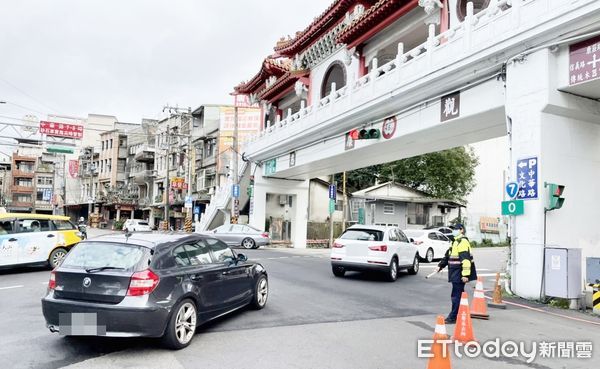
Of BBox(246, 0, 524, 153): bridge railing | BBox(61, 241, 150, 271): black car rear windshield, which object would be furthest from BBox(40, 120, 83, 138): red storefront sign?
BBox(61, 241, 150, 271): black car rear windshield

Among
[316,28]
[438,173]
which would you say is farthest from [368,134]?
[438,173]

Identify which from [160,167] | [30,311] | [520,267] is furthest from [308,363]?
[160,167]

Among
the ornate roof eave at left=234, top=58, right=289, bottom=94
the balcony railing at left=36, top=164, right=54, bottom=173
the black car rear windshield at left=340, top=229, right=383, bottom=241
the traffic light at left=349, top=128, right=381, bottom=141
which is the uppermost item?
the ornate roof eave at left=234, top=58, right=289, bottom=94

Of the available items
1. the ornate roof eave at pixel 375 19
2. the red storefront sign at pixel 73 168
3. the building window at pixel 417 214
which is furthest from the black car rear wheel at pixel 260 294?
the red storefront sign at pixel 73 168

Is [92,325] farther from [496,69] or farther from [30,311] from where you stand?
[496,69]

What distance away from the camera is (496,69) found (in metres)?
12.0

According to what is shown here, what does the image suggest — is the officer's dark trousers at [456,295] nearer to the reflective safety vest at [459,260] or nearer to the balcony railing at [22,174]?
the reflective safety vest at [459,260]

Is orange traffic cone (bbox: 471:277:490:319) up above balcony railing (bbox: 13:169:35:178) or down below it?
below

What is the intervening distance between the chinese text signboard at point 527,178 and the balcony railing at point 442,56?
9.08ft

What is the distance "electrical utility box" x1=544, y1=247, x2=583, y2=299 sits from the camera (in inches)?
379

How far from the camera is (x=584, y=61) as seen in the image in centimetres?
980

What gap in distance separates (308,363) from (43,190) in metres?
83.0

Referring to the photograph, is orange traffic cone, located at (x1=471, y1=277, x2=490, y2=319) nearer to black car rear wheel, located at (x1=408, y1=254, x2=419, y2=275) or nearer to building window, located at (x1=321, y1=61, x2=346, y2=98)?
black car rear wheel, located at (x1=408, y1=254, x2=419, y2=275)

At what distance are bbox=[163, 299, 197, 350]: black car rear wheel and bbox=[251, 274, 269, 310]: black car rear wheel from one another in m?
2.09
